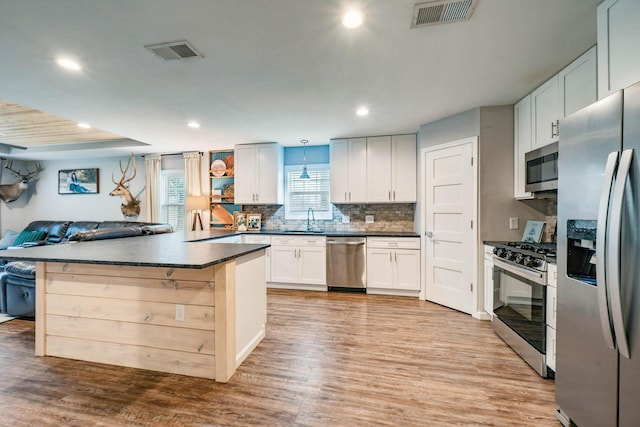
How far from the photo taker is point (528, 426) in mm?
1575

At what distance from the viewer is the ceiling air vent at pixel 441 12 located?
1588 mm

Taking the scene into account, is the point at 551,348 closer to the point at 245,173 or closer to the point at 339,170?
the point at 339,170

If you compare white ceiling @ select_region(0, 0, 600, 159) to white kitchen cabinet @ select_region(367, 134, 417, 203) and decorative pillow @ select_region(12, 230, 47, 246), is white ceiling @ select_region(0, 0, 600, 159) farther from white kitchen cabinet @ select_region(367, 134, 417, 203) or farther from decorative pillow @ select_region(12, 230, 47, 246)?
decorative pillow @ select_region(12, 230, 47, 246)

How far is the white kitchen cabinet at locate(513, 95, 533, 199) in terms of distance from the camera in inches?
113

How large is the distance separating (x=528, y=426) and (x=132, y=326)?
2.78 metres

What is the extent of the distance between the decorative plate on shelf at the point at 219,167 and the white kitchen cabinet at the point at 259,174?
0.51 m

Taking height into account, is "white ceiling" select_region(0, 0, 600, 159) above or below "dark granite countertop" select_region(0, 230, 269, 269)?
above

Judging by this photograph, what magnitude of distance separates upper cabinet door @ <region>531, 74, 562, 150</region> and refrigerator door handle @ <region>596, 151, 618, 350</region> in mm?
1467

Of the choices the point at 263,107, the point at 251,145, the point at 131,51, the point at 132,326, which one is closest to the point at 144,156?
the point at 251,145

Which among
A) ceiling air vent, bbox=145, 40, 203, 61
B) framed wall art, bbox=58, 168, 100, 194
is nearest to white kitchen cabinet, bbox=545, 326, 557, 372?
ceiling air vent, bbox=145, 40, 203, 61

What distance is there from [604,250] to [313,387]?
6.04ft

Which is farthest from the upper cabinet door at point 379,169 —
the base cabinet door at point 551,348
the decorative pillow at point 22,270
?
the decorative pillow at point 22,270

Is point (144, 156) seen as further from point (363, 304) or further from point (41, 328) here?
point (363, 304)

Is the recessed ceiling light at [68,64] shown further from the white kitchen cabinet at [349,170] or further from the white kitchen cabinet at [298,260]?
the white kitchen cabinet at [349,170]
